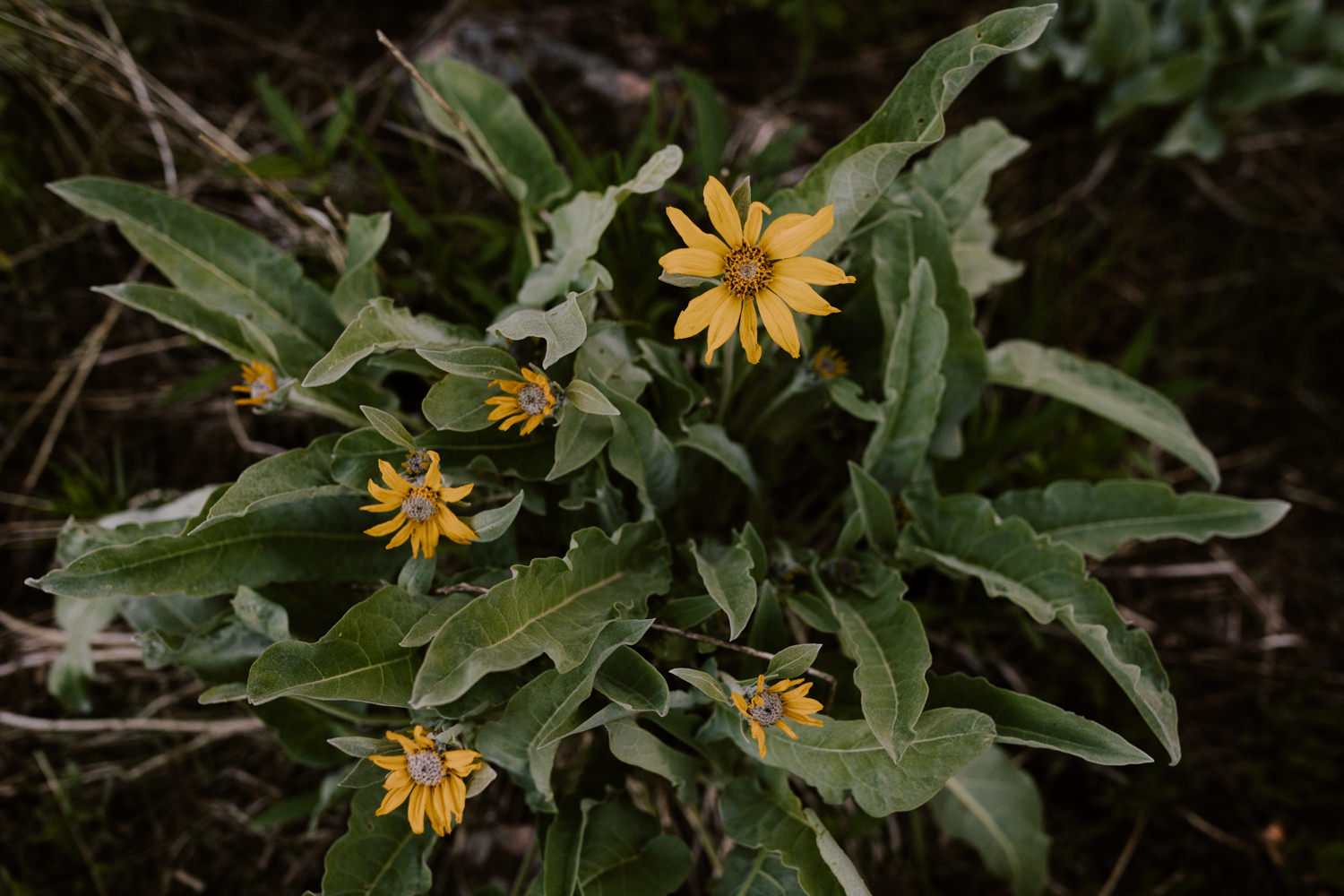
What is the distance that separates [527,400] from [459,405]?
0.45 feet

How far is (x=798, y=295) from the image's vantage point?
4.32 ft

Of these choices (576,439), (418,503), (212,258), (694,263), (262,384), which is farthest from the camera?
(212,258)

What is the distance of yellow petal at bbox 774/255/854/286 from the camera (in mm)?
1285

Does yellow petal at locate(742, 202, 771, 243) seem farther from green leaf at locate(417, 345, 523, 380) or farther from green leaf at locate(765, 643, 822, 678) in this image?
green leaf at locate(765, 643, 822, 678)

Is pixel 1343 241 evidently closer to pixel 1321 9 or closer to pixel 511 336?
pixel 1321 9

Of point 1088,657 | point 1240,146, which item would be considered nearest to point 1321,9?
point 1240,146

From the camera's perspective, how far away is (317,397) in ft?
5.31

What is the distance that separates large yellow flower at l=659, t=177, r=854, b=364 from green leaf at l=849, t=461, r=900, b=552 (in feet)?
1.37

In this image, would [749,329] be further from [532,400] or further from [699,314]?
[532,400]

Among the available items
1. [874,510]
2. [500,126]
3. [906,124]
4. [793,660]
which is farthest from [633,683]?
[500,126]

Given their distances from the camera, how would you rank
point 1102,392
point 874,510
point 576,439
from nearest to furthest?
1. point 576,439
2. point 874,510
3. point 1102,392

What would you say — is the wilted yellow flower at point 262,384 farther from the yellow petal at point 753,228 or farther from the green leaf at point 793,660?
the green leaf at point 793,660

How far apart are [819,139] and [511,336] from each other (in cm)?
189

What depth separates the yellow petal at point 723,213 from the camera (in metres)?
1.27
